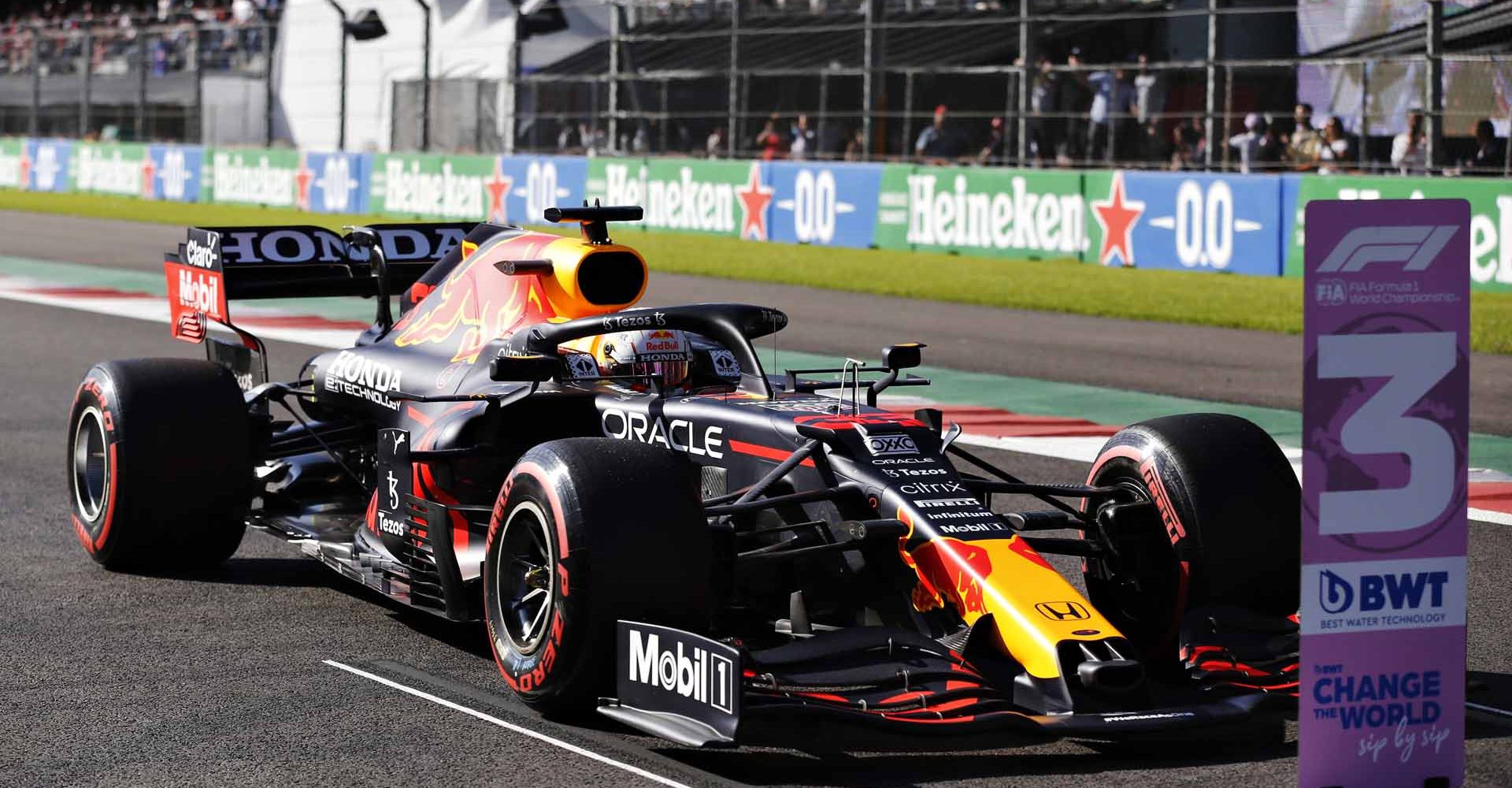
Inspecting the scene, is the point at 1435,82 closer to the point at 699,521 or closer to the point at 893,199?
the point at 893,199

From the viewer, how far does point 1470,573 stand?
25.5 ft

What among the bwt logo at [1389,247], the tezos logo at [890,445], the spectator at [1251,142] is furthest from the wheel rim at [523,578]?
the spectator at [1251,142]

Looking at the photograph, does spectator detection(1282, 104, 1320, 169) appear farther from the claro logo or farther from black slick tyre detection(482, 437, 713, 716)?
black slick tyre detection(482, 437, 713, 716)

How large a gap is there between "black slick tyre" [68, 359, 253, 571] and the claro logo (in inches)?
70.8

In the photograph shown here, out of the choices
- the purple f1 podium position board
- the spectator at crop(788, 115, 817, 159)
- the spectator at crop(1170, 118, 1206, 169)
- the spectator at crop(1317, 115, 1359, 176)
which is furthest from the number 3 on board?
the spectator at crop(788, 115, 817, 159)

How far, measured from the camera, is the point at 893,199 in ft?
78.3

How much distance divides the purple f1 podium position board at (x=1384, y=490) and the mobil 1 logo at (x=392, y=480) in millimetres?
3355

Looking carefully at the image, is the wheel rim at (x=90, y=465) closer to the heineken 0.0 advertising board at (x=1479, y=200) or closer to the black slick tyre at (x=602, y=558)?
the black slick tyre at (x=602, y=558)

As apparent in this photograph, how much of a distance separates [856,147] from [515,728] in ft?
67.5

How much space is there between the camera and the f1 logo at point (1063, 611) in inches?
209

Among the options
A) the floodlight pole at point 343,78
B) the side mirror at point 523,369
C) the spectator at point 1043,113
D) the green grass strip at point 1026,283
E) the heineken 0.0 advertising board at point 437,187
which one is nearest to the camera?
the side mirror at point 523,369

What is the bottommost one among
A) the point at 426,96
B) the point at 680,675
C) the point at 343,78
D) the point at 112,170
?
the point at 680,675

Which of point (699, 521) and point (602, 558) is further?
point (699, 521)

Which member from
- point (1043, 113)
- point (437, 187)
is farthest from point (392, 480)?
point (437, 187)
